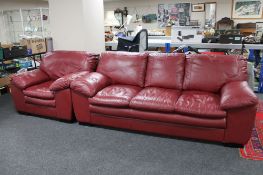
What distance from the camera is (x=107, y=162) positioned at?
2197 mm

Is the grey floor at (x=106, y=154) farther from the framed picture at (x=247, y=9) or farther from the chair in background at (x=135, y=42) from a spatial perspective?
the framed picture at (x=247, y=9)

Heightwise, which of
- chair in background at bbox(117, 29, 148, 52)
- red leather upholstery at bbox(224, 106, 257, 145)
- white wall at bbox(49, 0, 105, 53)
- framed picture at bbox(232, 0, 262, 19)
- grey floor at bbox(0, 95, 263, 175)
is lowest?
grey floor at bbox(0, 95, 263, 175)

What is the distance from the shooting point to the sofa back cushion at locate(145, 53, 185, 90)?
3.01m

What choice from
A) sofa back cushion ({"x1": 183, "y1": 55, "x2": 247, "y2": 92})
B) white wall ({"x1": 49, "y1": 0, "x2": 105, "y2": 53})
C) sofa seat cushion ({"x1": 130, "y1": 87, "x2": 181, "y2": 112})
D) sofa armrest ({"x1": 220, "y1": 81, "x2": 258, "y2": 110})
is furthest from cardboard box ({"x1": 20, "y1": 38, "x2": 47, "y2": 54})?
sofa armrest ({"x1": 220, "y1": 81, "x2": 258, "y2": 110})

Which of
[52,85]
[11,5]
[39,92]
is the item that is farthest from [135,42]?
[11,5]

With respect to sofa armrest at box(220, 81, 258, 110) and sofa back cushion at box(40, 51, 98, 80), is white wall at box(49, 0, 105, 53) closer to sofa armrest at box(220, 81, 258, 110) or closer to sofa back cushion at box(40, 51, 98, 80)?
sofa back cushion at box(40, 51, 98, 80)

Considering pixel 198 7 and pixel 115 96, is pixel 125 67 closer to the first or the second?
pixel 115 96

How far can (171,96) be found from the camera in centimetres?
264

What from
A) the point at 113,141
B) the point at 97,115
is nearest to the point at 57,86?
the point at 97,115

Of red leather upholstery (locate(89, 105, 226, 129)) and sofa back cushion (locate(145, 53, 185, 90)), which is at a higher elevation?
sofa back cushion (locate(145, 53, 185, 90))

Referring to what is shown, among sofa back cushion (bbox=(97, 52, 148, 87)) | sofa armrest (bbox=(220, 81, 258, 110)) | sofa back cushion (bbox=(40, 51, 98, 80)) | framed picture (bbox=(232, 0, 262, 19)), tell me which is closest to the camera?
sofa armrest (bbox=(220, 81, 258, 110))

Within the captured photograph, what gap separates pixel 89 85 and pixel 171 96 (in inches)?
39.5

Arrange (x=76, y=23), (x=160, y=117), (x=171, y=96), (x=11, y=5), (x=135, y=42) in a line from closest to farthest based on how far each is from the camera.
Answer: (x=160, y=117) → (x=171, y=96) → (x=76, y=23) → (x=135, y=42) → (x=11, y=5)

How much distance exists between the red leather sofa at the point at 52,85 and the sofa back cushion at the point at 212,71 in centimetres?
143
